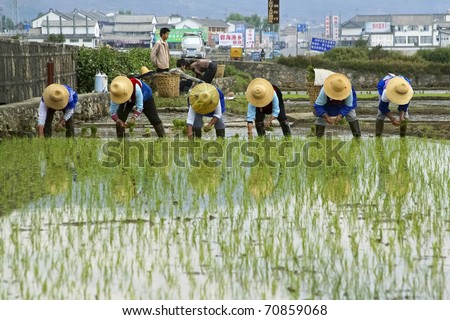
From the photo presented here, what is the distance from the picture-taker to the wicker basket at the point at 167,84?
22203 millimetres

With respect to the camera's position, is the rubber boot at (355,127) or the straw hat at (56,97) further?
the rubber boot at (355,127)

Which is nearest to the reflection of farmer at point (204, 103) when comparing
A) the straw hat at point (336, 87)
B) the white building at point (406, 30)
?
the straw hat at point (336, 87)

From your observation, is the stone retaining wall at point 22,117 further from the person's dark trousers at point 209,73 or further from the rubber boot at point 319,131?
the rubber boot at point 319,131

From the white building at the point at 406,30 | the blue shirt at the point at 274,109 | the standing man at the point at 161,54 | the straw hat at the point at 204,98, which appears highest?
the white building at the point at 406,30

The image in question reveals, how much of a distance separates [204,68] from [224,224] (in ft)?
33.8

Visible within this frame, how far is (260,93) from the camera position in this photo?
12.9 meters

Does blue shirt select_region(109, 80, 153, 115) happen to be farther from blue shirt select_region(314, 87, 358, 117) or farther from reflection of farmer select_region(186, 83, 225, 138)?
blue shirt select_region(314, 87, 358, 117)

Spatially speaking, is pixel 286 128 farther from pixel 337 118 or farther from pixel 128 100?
pixel 128 100

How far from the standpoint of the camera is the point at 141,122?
723 inches

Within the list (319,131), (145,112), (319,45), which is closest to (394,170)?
(319,131)

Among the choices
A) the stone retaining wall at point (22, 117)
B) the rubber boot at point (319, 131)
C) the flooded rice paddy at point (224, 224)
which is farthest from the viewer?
the stone retaining wall at point (22, 117)

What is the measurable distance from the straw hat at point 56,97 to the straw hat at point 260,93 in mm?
2210
